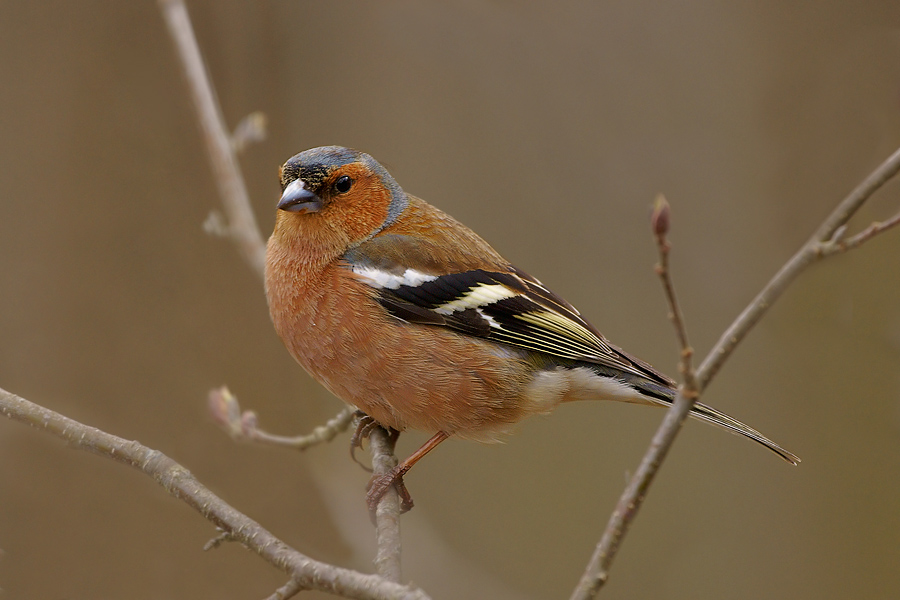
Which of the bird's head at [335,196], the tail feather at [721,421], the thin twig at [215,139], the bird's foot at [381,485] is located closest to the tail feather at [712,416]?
the tail feather at [721,421]

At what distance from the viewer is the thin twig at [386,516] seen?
2.53 meters

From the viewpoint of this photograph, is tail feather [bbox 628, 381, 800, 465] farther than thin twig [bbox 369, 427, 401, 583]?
Yes

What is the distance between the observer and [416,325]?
353 cm

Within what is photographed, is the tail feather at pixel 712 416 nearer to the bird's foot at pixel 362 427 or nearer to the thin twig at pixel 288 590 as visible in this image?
the bird's foot at pixel 362 427

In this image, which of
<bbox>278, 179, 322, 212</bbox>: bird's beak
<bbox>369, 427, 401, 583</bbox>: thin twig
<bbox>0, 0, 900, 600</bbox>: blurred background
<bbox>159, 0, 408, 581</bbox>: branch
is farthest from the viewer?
<bbox>0, 0, 900, 600</bbox>: blurred background

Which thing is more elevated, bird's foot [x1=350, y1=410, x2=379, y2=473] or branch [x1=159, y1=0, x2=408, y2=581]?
branch [x1=159, y1=0, x2=408, y2=581]

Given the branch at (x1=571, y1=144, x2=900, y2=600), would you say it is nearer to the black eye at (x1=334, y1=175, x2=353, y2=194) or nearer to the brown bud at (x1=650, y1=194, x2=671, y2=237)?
the brown bud at (x1=650, y1=194, x2=671, y2=237)

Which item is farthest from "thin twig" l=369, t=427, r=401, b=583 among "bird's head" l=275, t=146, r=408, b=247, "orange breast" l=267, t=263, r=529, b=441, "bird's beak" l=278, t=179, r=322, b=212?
"bird's beak" l=278, t=179, r=322, b=212

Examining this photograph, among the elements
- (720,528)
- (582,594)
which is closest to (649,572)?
(720,528)

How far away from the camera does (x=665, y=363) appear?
6309mm

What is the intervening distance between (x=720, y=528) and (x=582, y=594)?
4.58 meters

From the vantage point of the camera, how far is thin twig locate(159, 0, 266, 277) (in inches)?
158

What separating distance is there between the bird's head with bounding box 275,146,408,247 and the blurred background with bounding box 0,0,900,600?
1.65 metres

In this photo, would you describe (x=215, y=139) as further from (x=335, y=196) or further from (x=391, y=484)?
(x=391, y=484)
